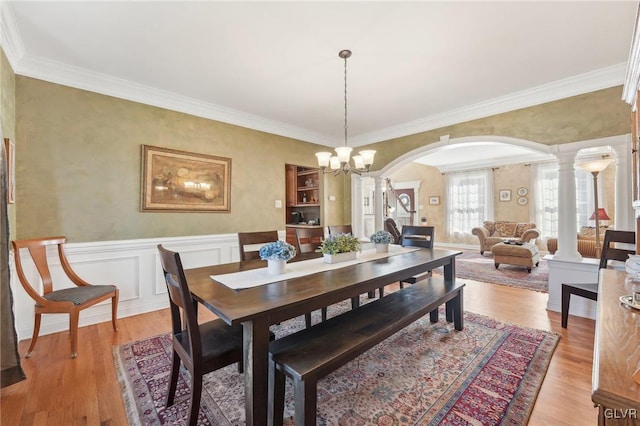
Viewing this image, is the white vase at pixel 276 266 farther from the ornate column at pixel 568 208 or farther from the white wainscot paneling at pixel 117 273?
the ornate column at pixel 568 208

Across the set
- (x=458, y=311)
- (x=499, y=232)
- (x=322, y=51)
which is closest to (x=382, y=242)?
(x=458, y=311)

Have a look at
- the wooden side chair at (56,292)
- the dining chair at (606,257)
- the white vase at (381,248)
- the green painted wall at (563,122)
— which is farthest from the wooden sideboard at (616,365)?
the wooden side chair at (56,292)

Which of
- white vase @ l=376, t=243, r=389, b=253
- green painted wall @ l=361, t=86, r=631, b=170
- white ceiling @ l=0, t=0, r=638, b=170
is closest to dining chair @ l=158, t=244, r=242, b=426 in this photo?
white vase @ l=376, t=243, r=389, b=253

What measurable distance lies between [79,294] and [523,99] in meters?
5.25

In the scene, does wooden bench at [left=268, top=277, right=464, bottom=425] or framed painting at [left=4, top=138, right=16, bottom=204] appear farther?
framed painting at [left=4, top=138, right=16, bottom=204]

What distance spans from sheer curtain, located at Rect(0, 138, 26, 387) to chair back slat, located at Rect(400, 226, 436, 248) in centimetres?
361

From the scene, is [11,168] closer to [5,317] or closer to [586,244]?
[5,317]

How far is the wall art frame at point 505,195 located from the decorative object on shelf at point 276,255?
25.9 ft

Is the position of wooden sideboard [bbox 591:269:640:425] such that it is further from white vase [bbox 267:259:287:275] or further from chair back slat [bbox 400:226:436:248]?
chair back slat [bbox 400:226:436:248]

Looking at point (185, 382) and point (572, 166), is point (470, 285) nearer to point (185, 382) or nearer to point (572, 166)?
point (572, 166)

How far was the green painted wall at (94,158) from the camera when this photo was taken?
8.61 ft

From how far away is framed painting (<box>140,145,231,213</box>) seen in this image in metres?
3.27

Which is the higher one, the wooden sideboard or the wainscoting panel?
the wooden sideboard

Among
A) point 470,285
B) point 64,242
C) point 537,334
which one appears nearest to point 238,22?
point 64,242
